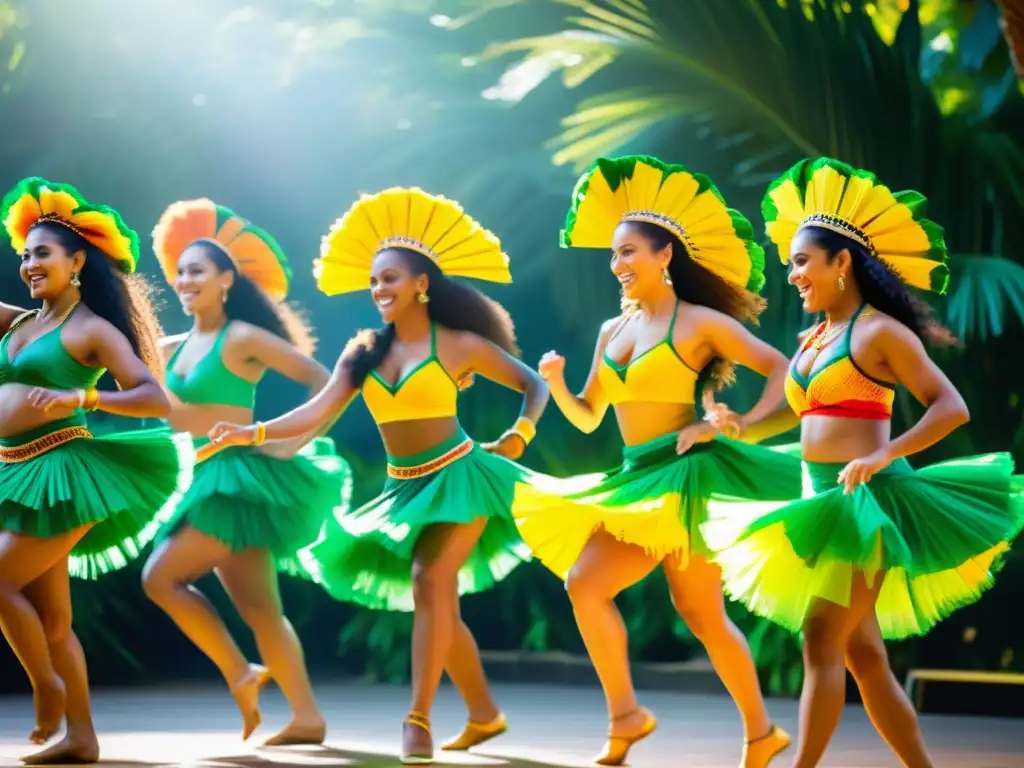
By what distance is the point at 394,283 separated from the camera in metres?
5.55

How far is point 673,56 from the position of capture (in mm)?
7406

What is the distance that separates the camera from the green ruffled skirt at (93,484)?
5.10 m

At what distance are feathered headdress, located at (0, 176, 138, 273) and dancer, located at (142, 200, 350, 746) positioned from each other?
0.67 meters

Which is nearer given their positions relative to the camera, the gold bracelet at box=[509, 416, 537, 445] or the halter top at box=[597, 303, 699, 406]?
the halter top at box=[597, 303, 699, 406]

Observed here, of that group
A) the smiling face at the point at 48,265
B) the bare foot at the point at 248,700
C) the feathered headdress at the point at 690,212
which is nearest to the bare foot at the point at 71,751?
the bare foot at the point at 248,700

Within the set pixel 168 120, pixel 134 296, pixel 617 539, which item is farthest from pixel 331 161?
pixel 617 539

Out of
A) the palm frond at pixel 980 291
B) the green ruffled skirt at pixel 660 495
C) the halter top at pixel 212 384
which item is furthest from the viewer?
the palm frond at pixel 980 291

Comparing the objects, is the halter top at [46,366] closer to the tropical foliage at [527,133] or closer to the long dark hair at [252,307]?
the long dark hair at [252,307]

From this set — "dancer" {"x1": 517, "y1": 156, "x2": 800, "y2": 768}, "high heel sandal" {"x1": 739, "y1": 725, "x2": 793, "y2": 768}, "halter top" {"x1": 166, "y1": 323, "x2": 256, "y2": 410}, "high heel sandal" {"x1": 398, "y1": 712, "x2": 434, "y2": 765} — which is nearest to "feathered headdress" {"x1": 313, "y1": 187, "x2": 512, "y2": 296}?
"dancer" {"x1": 517, "y1": 156, "x2": 800, "y2": 768}

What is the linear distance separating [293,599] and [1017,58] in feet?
18.7

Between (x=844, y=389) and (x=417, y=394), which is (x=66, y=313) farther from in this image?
(x=844, y=389)

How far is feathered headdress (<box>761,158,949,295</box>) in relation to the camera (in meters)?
4.57

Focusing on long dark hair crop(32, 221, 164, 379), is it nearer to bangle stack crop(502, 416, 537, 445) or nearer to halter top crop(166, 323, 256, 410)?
halter top crop(166, 323, 256, 410)

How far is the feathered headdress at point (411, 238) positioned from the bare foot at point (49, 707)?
1538 millimetres
